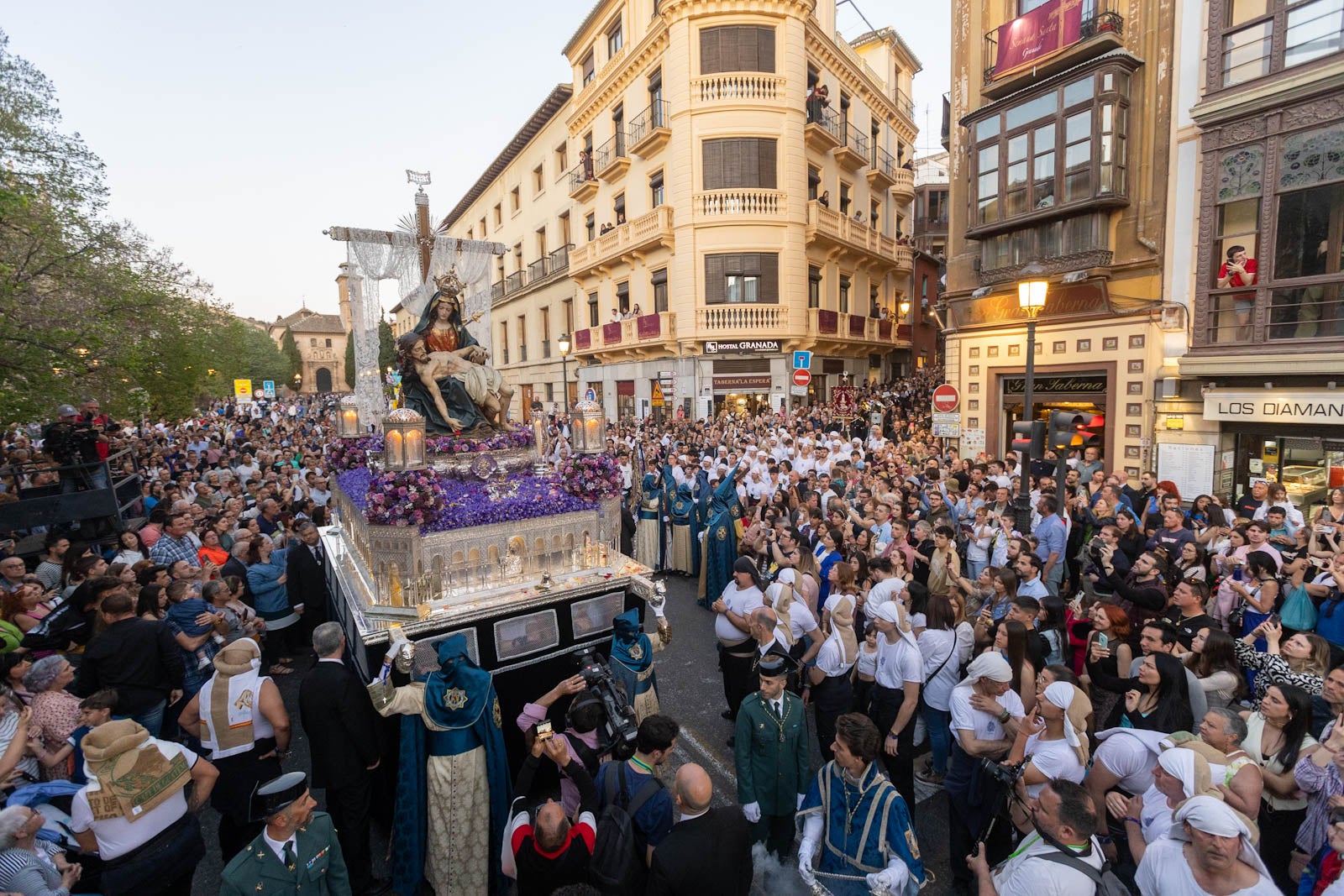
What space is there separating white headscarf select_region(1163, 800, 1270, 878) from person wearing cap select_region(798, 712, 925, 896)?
45.8 inches

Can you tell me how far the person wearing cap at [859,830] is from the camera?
3.19 meters

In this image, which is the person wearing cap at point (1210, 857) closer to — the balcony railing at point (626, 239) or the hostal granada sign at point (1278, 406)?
the hostal granada sign at point (1278, 406)

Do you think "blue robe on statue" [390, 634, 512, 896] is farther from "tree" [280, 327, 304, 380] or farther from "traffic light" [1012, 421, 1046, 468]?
"tree" [280, 327, 304, 380]

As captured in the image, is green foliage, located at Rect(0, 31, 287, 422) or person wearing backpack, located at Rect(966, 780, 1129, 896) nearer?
person wearing backpack, located at Rect(966, 780, 1129, 896)

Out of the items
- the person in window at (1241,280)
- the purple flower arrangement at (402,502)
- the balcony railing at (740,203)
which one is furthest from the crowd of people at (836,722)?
the balcony railing at (740,203)

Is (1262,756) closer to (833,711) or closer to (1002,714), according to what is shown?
(1002,714)

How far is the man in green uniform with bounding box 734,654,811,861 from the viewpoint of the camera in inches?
165

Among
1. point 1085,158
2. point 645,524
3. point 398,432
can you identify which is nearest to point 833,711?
point 398,432

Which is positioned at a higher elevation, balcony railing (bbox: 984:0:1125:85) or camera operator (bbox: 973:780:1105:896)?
balcony railing (bbox: 984:0:1125:85)

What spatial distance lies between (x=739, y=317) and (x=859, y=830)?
2095 centimetres

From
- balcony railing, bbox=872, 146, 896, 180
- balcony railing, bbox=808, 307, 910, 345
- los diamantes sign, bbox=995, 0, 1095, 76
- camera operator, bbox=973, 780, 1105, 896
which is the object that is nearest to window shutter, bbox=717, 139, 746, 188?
balcony railing, bbox=808, 307, 910, 345

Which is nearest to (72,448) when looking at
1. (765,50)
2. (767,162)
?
(767,162)

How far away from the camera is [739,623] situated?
19.3 ft

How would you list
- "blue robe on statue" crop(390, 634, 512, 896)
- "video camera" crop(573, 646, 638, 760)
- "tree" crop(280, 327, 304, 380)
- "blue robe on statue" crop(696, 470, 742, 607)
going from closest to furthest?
1. "video camera" crop(573, 646, 638, 760)
2. "blue robe on statue" crop(390, 634, 512, 896)
3. "blue robe on statue" crop(696, 470, 742, 607)
4. "tree" crop(280, 327, 304, 380)
